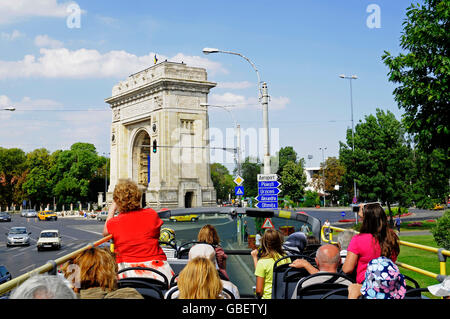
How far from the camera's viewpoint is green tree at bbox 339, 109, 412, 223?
4159 centimetres

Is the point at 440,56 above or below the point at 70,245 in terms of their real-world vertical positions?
above

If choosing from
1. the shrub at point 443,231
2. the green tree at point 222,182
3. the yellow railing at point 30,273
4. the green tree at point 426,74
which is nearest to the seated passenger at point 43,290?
the yellow railing at point 30,273

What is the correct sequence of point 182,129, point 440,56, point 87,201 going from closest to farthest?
point 440,56 < point 182,129 < point 87,201

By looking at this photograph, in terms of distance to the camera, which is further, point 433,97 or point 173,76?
point 173,76

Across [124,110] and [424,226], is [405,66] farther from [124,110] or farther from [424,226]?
[124,110]

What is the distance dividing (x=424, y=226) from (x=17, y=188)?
95.8 m

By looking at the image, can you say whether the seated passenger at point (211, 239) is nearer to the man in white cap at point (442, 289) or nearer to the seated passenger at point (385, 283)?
the seated passenger at point (385, 283)

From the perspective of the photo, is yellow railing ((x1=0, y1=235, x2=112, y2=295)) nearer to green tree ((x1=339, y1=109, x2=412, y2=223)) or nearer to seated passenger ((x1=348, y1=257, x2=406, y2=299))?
seated passenger ((x1=348, y1=257, x2=406, y2=299))

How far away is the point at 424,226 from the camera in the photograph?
41844 mm

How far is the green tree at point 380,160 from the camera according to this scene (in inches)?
1638

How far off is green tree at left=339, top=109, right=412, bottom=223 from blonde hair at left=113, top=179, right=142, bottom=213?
38899 millimetres

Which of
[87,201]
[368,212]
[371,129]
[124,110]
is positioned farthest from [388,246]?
[87,201]

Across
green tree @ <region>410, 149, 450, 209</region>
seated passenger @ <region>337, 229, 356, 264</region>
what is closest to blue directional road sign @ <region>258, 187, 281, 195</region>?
seated passenger @ <region>337, 229, 356, 264</region>

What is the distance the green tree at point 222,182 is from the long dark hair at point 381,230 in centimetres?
12159
